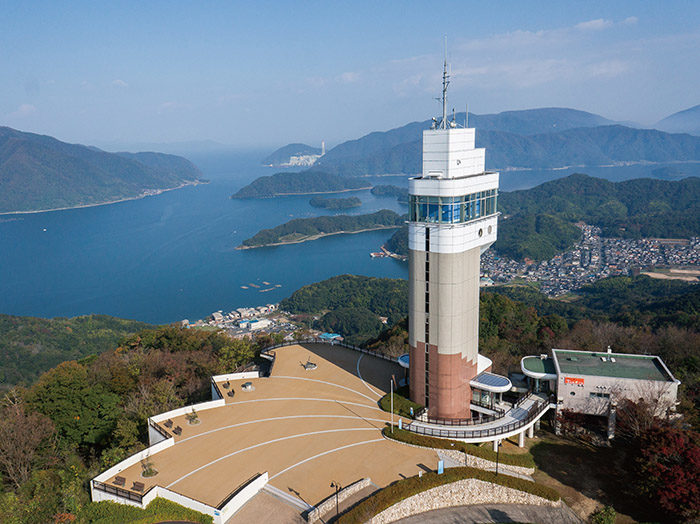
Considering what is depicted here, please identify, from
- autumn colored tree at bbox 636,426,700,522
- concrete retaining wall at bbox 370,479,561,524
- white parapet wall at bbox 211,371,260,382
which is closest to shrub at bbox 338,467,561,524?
concrete retaining wall at bbox 370,479,561,524

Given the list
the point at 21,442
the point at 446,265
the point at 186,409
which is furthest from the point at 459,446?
the point at 21,442

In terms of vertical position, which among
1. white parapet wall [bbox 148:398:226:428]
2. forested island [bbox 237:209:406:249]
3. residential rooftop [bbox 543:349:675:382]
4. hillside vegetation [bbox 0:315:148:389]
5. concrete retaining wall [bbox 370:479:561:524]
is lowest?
hillside vegetation [bbox 0:315:148:389]

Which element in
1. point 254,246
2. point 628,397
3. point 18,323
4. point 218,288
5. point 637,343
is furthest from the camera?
point 254,246

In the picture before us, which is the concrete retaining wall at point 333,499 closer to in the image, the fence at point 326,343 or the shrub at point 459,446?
the shrub at point 459,446

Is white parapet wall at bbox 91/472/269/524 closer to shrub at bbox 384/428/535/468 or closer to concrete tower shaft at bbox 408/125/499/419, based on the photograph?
shrub at bbox 384/428/535/468

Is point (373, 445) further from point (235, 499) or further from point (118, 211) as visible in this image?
point (118, 211)

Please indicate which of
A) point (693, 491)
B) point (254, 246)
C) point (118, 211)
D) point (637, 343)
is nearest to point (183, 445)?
point (693, 491)

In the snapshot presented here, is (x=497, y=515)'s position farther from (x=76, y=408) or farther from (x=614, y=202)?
(x=614, y=202)
